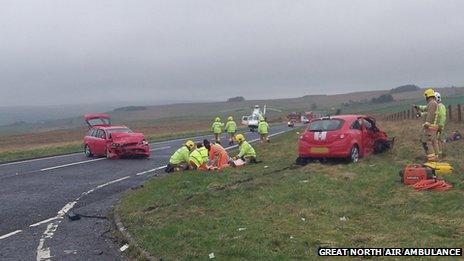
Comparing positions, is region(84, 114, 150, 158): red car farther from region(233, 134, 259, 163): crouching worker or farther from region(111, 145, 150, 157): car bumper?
region(233, 134, 259, 163): crouching worker

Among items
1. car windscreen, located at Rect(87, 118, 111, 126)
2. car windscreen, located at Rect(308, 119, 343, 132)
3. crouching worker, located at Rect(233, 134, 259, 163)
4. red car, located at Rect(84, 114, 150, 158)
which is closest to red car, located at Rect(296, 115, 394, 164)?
car windscreen, located at Rect(308, 119, 343, 132)

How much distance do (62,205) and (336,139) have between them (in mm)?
8434

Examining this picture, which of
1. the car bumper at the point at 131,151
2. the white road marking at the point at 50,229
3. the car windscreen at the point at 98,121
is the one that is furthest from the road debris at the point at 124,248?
→ the car windscreen at the point at 98,121

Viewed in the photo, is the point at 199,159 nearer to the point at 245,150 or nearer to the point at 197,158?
the point at 197,158

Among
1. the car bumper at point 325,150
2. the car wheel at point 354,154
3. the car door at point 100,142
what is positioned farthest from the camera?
the car door at point 100,142

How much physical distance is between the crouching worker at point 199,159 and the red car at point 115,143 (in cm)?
726

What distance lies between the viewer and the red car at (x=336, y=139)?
15719 millimetres

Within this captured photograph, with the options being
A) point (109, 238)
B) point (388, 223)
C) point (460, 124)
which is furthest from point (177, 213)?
point (460, 124)

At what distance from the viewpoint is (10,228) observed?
9.88 meters

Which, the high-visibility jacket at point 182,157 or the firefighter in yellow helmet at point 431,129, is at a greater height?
the firefighter in yellow helmet at point 431,129

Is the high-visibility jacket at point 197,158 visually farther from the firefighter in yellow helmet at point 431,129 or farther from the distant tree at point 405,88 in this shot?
the distant tree at point 405,88

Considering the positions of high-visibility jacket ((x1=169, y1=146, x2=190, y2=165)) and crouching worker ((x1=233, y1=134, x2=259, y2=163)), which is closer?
high-visibility jacket ((x1=169, y1=146, x2=190, y2=165))

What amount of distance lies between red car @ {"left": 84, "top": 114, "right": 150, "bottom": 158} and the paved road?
1547 millimetres

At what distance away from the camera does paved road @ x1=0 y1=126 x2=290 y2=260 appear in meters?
8.27
